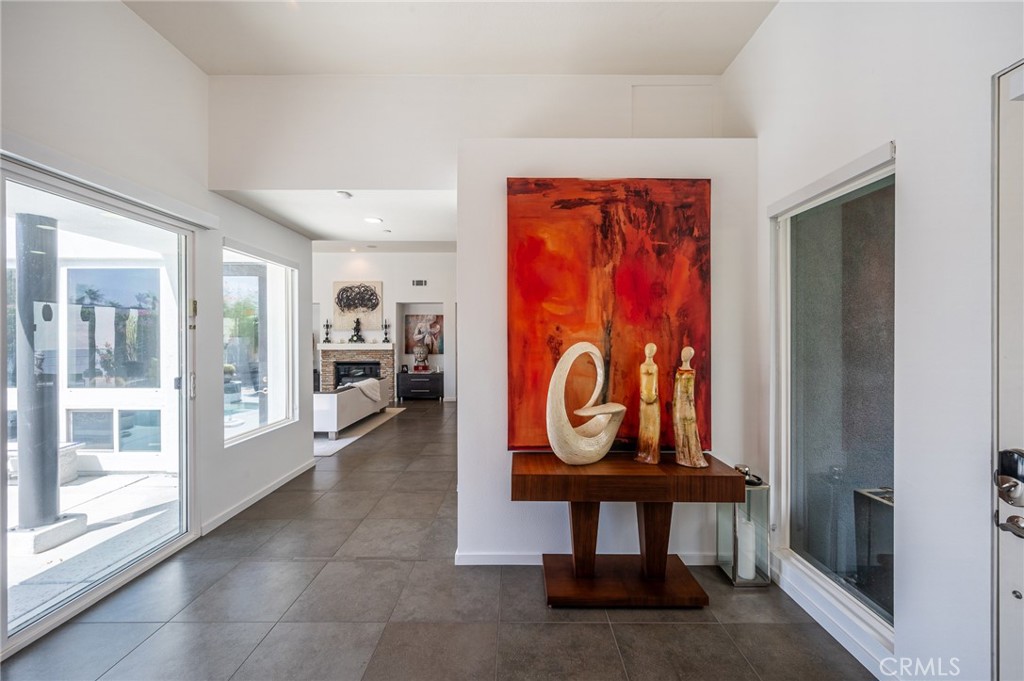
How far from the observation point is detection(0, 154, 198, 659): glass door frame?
5.84 feet

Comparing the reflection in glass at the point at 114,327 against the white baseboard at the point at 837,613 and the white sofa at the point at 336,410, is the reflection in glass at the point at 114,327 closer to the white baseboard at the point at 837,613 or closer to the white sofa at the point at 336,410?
the white sofa at the point at 336,410

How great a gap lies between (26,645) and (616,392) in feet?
9.99

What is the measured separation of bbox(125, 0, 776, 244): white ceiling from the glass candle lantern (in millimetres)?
2756

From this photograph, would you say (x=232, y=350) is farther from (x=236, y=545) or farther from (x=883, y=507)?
(x=883, y=507)

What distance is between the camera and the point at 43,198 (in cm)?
197

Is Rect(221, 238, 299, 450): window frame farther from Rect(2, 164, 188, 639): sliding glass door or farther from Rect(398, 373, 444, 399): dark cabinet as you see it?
Rect(398, 373, 444, 399): dark cabinet

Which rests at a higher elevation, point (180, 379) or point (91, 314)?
point (91, 314)

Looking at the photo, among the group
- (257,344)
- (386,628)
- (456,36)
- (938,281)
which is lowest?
(386,628)

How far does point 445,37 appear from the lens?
2602mm

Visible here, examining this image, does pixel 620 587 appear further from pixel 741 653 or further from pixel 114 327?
pixel 114 327

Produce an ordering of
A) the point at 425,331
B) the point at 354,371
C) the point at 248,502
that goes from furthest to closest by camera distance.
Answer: the point at 425,331, the point at 354,371, the point at 248,502

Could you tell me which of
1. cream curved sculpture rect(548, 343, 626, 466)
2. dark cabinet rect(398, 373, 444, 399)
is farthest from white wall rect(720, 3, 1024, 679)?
dark cabinet rect(398, 373, 444, 399)

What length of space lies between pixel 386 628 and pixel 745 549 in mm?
1948

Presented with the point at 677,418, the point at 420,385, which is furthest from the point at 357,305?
the point at 677,418
